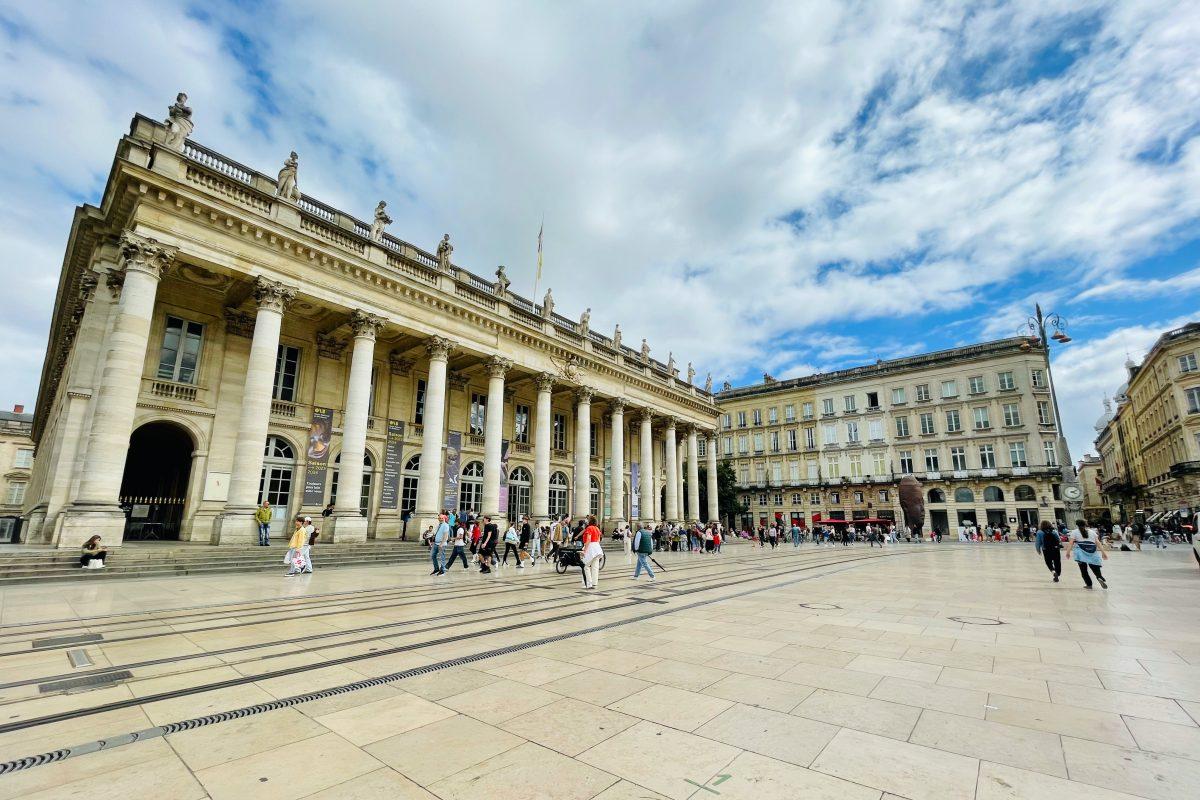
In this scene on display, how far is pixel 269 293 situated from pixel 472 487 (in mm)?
13530

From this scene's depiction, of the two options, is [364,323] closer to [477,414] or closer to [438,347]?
[438,347]

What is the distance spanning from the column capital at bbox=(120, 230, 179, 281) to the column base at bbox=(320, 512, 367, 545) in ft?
30.8

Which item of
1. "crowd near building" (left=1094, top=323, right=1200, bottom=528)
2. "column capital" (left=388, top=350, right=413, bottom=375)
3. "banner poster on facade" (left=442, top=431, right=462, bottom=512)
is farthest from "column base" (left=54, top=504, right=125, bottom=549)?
"crowd near building" (left=1094, top=323, right=1200, bottom=528)

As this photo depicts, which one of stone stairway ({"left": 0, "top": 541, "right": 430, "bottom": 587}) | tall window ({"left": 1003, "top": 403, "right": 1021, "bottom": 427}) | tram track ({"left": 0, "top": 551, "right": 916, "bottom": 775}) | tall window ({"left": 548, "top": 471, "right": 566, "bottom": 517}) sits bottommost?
tram track ({"left": 0, "top": 551, "right": 916, "bottom": 775})

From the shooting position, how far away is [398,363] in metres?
25.2

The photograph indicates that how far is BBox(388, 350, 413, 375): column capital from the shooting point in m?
25.1

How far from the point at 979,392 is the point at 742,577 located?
4545 centimetres

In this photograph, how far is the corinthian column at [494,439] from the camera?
79.3ft

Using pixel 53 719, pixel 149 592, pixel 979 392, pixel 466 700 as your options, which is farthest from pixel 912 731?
pixel 979 392

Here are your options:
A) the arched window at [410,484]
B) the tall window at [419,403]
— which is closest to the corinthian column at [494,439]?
the arched window at [410,484]

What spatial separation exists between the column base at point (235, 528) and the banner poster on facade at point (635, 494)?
23305 mm

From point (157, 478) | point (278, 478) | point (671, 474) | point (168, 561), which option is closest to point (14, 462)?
point (157, 478)

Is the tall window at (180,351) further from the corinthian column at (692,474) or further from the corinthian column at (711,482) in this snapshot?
the corinthian column at (711,482)

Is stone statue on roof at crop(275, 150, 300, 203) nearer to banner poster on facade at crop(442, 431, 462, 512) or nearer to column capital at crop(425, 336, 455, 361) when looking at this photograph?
column capital at crop(425, 336, 455, 361)
